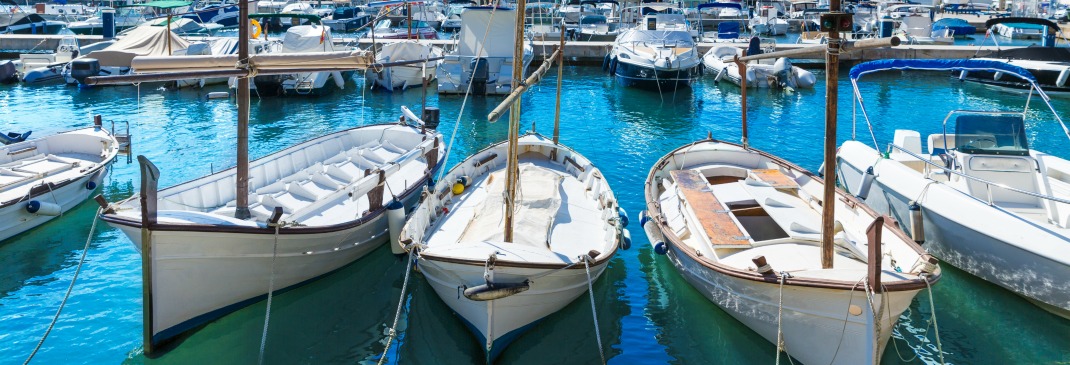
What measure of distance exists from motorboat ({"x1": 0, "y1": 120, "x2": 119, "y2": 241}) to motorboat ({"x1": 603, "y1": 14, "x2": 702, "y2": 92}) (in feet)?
67.0

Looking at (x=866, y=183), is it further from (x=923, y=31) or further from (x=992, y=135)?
(x=923, y=31)

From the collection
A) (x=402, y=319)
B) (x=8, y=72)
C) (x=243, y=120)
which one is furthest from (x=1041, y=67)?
(x=8, y=72)

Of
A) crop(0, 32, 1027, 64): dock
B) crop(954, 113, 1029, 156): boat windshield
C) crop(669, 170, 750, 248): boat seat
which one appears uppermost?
crop(0, 32, 1027, 64): dock

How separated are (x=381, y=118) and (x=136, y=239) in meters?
18.4

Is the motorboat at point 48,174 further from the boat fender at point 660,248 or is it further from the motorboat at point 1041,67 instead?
the motorboat at point 1041,67

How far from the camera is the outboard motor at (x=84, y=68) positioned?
109 feet

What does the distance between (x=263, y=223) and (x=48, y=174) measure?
8026mm

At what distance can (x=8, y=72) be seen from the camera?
34.0 metres

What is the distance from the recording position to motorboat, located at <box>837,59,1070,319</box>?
39.3 feet

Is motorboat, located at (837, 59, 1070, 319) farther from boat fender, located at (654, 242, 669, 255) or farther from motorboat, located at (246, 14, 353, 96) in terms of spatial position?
motorboat, located at (246, 14, 353, 96)

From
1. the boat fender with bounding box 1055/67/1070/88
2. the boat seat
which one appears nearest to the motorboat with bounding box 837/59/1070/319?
the boat seat

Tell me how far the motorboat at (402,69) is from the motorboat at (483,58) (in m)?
1.21

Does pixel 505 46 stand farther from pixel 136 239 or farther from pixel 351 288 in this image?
pixel 136 239

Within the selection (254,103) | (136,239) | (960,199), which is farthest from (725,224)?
(254,103)
